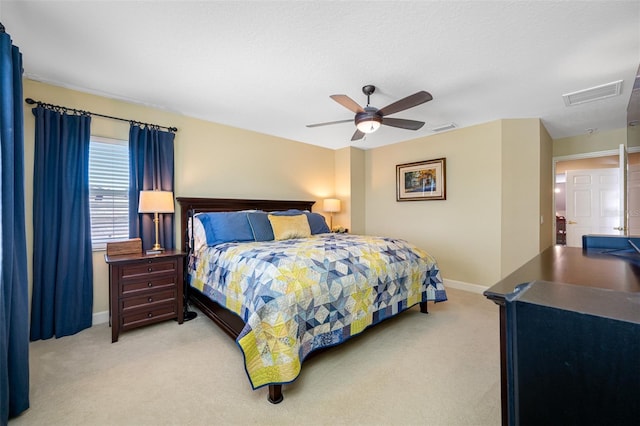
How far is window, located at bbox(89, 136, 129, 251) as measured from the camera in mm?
3020

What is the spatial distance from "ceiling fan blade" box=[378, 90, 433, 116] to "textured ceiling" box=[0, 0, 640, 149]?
306 millimetres

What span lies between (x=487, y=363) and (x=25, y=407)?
311 centimetres

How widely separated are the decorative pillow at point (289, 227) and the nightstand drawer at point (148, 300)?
128cm

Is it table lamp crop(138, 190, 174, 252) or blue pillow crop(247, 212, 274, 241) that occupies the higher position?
table lamp crop(138, 190, 174, 252)

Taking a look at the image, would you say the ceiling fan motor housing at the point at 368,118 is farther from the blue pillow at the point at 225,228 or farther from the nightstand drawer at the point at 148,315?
the nightstand drawer at the point at 148,315

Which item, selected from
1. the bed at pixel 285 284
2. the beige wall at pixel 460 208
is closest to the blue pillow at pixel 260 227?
the bed at pixel 285 284

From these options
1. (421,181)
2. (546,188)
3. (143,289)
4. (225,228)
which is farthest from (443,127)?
(143,289)

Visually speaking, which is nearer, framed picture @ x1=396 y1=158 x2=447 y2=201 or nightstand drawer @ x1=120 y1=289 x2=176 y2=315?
nightstand drawer @ x1=120 y1=289 x2=176 y2=315

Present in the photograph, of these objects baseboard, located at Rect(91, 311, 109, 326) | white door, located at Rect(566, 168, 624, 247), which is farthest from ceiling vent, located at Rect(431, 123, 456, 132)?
baseboard, located at Rect(91, 311, 109, 326)

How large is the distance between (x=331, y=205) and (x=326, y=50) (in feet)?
9.97

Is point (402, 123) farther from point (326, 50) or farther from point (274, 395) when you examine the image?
point (274, 395)

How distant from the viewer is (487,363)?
2.19 m

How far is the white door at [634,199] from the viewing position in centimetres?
200

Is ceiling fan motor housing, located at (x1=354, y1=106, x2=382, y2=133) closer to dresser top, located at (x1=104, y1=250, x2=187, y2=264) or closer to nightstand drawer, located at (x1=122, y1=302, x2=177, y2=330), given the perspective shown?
dresser top, located at (x1=104, y1=250, x2=187, y2=264)
